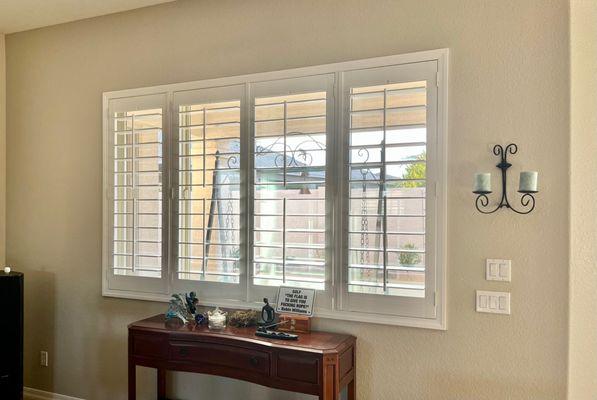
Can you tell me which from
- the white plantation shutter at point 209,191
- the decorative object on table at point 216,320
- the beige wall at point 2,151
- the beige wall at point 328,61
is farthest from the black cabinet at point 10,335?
the decorative object on table at point 216,320

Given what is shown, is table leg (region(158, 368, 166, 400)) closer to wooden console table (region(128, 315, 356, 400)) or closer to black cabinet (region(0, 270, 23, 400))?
wooden console table (region(128, 315, 356, 400))

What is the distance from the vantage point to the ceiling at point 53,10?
10.8 ft

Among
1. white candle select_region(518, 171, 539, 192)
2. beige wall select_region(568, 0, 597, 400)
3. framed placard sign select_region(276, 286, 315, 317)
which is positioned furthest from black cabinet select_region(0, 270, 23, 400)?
beige wall select_region(568, 0, 597, 400)

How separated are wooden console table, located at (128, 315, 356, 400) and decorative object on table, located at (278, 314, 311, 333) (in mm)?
58

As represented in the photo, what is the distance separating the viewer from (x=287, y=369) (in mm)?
2494

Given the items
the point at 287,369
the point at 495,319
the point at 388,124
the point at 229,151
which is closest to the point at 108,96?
the point at 229,151

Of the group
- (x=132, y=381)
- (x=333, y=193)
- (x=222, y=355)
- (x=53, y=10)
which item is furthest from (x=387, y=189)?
(x=53, y=10)

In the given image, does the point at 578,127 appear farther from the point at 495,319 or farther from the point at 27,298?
the point at 27,298

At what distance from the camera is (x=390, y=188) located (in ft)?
8.66

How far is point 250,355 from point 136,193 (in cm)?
145

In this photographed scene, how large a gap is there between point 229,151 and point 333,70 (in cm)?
82

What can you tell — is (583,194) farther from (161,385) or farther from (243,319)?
(161,385)

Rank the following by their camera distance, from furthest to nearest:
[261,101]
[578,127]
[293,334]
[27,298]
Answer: [27,298] < [261,101] < [293,334] < [578,127]

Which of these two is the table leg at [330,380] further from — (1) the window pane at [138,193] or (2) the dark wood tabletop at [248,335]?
(1) the window pane at [138,193]
